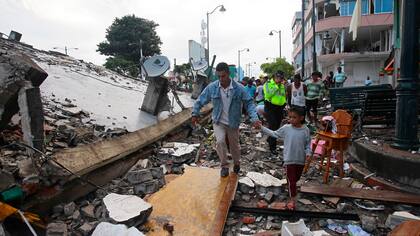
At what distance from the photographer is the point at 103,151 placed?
189 inches

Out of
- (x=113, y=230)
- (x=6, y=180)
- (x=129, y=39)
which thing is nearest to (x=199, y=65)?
(x=6, y=180)

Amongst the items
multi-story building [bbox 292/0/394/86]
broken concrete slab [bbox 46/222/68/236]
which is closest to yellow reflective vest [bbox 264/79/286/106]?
broken concrete slab [bbox 46/222/68/236]

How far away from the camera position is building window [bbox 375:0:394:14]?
29516 millimetres

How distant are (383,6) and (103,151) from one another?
104 ft

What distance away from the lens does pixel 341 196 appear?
4445mm

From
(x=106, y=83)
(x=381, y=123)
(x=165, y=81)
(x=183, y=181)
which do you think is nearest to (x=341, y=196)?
(x=183, y=181)

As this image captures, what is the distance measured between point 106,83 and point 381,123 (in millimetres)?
8511

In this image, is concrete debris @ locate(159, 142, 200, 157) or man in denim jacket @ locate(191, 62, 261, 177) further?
concrete debris @ locate(159, 142, 200, 157)

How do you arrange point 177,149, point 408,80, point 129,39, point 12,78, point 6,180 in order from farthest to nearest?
point 129,39 → point 177,149 → point 408,80 → point 12,78 → point 6,180

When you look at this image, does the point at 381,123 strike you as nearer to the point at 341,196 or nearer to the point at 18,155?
the point at 341,196

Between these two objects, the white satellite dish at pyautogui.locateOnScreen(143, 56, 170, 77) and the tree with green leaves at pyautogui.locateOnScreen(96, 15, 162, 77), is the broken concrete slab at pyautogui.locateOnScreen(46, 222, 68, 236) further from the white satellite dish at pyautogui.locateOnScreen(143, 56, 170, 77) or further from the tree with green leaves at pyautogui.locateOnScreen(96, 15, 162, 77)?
the tree with green leaves at pyautogui.locateOnScreen(96, 15, 162, 77)

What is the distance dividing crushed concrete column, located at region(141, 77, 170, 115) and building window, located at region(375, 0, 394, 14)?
27385mm

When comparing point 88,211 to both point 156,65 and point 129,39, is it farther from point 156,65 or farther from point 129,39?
point 129,39

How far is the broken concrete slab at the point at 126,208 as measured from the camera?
Answer: 11.6 feet
